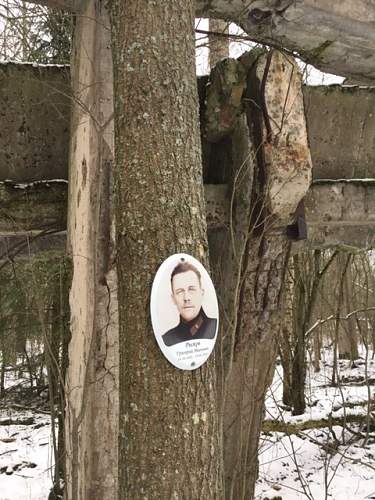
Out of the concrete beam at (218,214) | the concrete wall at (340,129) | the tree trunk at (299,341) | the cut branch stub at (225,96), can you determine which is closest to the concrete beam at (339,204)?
the concrete beam at (218,214)

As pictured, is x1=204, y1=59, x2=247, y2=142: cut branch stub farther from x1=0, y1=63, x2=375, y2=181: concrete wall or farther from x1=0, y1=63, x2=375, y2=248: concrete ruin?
x1=0, y1=63, x2=375, y2=181: concrete wall

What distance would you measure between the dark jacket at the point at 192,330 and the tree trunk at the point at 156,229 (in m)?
0.06

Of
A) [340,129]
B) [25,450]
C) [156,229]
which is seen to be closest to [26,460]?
[25,450]

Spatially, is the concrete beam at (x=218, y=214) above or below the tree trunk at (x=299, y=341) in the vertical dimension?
above

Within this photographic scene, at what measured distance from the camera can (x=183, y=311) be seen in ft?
5.57

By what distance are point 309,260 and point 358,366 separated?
5867 millimetres

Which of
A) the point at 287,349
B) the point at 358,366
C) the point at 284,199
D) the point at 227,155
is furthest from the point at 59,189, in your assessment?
the point at 358,366

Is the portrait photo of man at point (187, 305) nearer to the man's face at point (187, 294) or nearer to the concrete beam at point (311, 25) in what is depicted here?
the man's face at point (187, 294)

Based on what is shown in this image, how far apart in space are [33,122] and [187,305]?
190cm

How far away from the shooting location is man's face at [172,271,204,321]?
1.67 metres

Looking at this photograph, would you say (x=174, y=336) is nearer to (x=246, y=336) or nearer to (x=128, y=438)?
(x=128, y=438)

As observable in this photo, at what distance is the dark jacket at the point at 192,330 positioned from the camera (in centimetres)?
164

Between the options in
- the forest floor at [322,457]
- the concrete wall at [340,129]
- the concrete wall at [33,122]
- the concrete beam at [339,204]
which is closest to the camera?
the concrete wall at [33,122]

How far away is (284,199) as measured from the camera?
2877 millimetres
